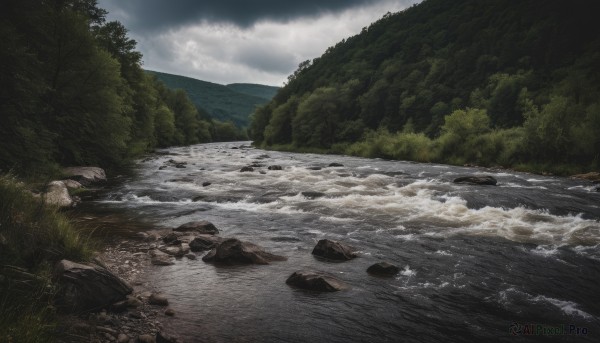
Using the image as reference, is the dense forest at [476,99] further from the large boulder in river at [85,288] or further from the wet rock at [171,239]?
the large boulder in river at [85,288]

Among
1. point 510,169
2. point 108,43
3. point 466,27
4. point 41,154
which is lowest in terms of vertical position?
point 510,169

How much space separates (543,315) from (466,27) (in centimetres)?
10507

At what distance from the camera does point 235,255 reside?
9.57 metres

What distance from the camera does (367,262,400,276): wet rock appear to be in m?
8.93

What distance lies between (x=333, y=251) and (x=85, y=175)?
18297 millimetres

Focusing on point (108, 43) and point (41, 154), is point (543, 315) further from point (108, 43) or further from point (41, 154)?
point (108, 43)

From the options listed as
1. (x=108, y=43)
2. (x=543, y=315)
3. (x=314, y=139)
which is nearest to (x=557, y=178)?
(x=543, y=315)

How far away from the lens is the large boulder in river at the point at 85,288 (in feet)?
19.2

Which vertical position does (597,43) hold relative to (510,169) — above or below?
above

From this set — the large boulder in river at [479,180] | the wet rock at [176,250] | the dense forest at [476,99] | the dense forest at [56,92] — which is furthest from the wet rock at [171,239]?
the dense forest at [476,99]

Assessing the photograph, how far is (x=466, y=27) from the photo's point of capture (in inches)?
3792

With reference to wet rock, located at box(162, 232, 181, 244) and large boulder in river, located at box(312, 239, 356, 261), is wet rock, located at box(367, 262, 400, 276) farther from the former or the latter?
wet rock, located at box(162, 232, 181, 244)

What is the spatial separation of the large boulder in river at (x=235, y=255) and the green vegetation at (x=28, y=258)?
3065 mm

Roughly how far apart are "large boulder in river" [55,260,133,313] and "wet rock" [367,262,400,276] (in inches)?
213
